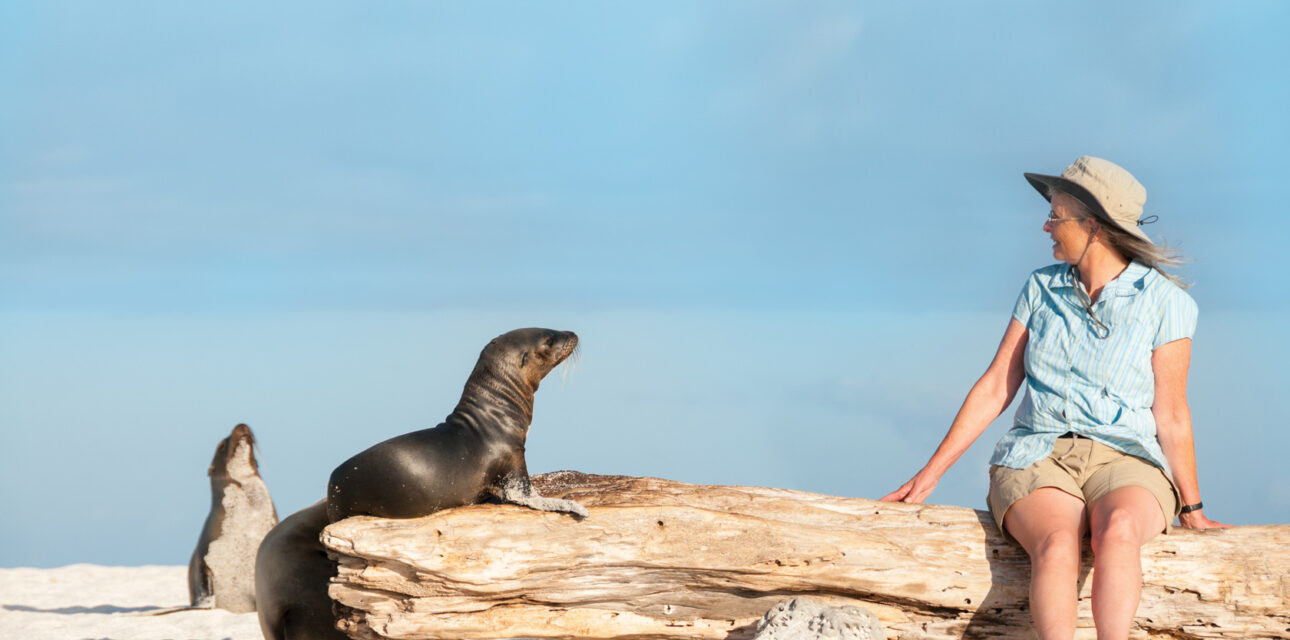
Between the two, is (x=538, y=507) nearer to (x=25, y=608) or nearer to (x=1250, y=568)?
(x=1250, y=568)

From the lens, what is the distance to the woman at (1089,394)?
5.18 metres

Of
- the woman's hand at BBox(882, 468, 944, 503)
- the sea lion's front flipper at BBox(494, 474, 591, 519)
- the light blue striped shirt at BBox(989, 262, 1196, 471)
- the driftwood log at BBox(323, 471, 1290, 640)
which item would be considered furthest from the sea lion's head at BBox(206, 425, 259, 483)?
the light blue striped shirt at BBox(989, 262, 1196, 471)

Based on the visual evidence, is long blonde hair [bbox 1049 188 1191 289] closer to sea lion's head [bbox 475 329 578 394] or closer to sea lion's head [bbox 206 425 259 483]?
sea lion's head [bbox 475 329 578 394]

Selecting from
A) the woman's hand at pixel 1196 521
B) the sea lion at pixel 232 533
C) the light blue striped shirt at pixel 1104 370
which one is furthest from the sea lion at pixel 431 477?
the sea lion at pixel 232 533

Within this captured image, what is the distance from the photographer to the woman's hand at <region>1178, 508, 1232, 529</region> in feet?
18.3

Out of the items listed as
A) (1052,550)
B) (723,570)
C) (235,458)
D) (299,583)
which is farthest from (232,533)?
(1052,550)

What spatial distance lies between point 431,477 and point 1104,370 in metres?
3.31

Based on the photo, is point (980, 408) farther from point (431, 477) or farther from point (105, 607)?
point (105, 607)

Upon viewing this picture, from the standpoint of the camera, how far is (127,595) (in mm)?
11023

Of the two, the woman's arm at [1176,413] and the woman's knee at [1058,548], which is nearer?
the woman's knee at [1058,548]

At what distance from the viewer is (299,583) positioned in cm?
568

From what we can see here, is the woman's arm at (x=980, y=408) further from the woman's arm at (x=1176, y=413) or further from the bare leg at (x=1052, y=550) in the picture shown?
the woman's arm at (x=1176, y=413)

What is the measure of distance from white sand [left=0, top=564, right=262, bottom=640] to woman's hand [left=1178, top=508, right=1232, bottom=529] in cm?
656

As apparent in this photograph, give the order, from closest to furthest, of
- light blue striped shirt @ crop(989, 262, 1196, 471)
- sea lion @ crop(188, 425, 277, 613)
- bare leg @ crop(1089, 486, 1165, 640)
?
bare leg @ crop(1089, 486, 1165, 640) → light blue striped shirt @ crop(989, 262, 1196, 471) → sea lion @ crop(188, 425, 277, 613)
